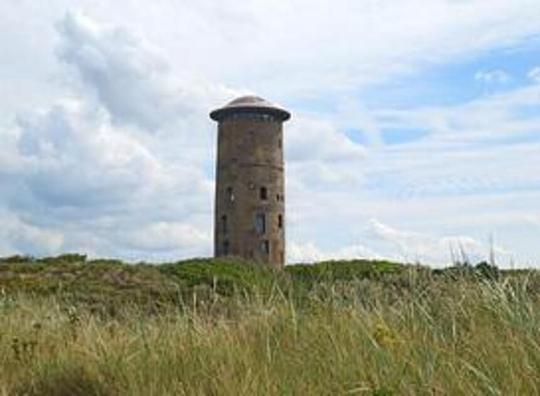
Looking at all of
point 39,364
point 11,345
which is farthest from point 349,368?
point 11,345

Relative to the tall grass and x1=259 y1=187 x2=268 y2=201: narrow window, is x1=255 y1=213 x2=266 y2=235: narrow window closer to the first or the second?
x1=259 y1=187 x2=268 y2=201: narrow window

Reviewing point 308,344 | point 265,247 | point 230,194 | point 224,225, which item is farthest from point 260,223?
point 308,344

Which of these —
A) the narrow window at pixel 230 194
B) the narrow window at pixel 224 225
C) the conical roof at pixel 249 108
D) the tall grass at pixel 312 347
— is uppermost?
the conical roof at pixel 249 108

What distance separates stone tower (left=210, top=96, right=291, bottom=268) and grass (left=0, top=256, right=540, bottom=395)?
Answer: 4976 cm

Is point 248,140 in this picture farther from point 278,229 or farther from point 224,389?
point 224,389

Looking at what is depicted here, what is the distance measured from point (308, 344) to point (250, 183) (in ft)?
176

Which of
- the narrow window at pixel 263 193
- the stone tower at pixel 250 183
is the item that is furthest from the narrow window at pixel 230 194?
the narrow window at pixel 263 193

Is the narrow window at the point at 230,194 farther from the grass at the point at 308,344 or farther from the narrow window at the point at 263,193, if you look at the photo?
the grass at the point at 308,344

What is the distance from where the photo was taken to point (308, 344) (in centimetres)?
515

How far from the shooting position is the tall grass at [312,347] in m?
3.96

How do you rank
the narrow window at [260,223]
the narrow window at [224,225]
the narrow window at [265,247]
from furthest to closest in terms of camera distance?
1. the narrow window at [224,225]
2. the narrow window at [260,223]
3. the narrow window at [265,247]

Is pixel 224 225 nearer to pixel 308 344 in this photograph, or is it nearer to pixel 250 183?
pixel 250 183

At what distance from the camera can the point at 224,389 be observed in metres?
4.43

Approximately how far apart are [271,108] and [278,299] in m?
54.3
